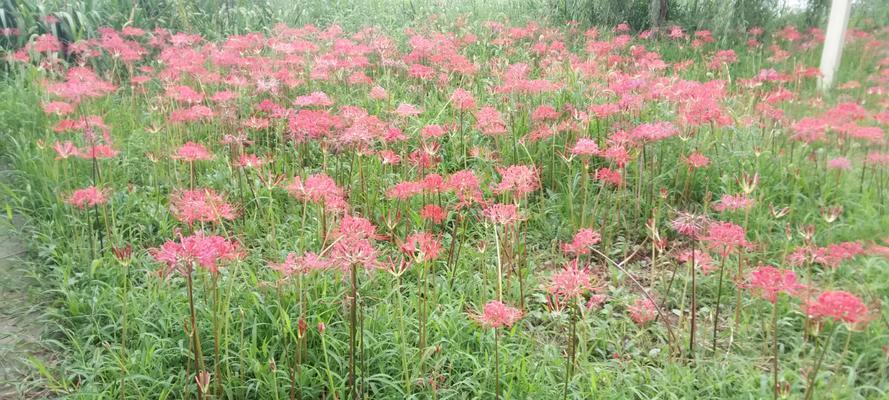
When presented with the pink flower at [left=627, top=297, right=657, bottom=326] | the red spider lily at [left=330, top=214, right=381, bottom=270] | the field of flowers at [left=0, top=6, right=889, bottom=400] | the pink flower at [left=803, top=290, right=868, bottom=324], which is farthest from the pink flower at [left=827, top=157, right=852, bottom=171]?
the red spider lily at [left=330, top=214, right=381, bottom=270]

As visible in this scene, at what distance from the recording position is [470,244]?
363 cm

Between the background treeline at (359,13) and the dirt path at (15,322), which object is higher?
the background treeline at (359,13)

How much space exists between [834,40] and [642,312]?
107 inches

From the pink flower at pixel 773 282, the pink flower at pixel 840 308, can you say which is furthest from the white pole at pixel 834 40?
the pink flower at pixel 840 308

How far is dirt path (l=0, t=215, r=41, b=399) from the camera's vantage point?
Result: 251 centimetres

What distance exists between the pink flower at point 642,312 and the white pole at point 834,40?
2.15 meters

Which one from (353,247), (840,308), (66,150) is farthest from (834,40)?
(66,150)

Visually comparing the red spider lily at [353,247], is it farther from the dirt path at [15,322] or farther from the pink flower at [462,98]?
the pink flower at [462,98]

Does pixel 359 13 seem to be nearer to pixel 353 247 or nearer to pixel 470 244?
pixel 470 244

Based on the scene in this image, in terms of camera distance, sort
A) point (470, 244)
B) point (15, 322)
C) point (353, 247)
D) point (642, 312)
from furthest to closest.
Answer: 1. point (470, 244)
2. point (15, 322)
3. point (642, 312)
4. point (353, 247)

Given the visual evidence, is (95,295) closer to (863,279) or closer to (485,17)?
(863,279)

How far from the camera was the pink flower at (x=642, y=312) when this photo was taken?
2.66 meters

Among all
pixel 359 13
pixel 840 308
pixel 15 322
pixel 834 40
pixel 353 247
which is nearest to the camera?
pixel 840 308

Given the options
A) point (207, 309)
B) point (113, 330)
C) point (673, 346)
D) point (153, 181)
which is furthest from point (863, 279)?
point (153, 181)
